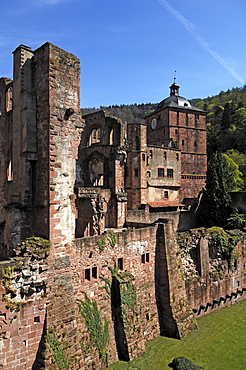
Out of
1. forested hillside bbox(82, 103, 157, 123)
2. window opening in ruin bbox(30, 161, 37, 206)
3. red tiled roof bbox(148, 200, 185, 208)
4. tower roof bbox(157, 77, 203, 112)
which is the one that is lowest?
red tiled roof bbox(148, 200, 185, 208)

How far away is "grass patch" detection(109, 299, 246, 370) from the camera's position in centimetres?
1250

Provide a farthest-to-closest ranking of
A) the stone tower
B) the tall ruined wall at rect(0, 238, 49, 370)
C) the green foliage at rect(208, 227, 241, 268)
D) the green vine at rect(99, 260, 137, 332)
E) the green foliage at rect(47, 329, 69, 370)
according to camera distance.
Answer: the stone tower < the green foliage at rect(208, 227, 241, 268) < the green vine at rect(99, 260, 137, 332) < the green foliage at rect(47, 329, 69, 370) < the tall ruined wall at rect(0, 238, 49, 370)

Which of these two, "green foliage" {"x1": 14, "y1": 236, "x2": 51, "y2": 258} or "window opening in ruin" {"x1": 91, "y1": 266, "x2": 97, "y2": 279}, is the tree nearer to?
"window opening in ruin" {"x1": 91, "y1": 266, "x2": 97, "y2": 279}

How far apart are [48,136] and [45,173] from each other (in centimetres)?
137

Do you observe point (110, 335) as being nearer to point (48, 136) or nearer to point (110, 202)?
point (48, 136)

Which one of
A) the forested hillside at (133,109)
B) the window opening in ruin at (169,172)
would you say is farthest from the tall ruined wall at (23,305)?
the forested hillside at (133,109)

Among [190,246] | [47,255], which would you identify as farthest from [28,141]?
[190,246]

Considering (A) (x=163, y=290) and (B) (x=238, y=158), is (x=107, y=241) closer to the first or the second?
(A) (x=163, y=290)

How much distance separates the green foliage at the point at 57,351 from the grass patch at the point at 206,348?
8.82 feet

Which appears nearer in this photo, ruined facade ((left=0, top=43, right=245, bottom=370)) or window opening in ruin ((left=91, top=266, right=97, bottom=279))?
ruined facade ((left=0, top=43, right=245, bottom=370))

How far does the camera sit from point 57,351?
1026 cm

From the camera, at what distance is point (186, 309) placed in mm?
15633

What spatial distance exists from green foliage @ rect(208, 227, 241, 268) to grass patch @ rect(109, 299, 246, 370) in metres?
3.86

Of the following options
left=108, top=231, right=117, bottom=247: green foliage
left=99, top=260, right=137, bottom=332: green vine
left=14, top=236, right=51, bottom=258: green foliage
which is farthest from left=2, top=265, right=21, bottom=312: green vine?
left=108, top=231, right=117, bottom=247: green foliage
